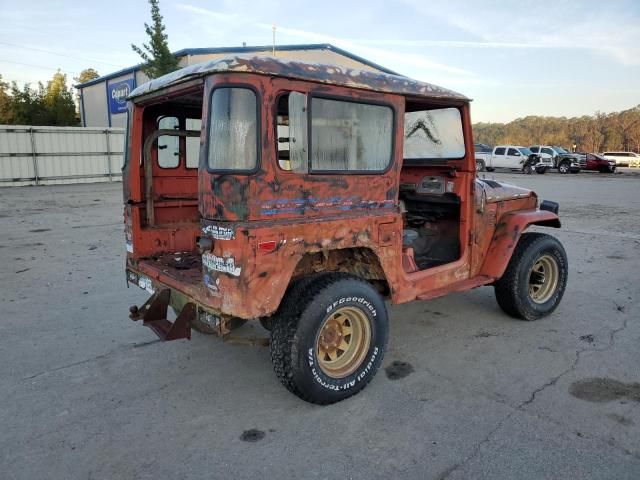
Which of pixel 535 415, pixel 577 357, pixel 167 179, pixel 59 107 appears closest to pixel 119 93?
pixel 59 107

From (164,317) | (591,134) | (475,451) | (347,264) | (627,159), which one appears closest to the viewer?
(475,451)

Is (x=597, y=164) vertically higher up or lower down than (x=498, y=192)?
higher up

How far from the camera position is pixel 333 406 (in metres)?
3.26

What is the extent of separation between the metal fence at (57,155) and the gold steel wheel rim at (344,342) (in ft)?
66.1

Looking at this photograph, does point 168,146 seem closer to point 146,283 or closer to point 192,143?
point 192,143

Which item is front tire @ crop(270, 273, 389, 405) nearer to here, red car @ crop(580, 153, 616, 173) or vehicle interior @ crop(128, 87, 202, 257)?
vehicle interior @ crop(128, 87, 202, 257)

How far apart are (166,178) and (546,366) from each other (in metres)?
3.75

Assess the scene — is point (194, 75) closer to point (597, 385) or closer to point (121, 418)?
point (121, 418)

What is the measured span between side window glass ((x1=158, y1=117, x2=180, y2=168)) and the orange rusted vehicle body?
2 cm

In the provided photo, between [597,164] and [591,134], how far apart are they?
39.2 meters

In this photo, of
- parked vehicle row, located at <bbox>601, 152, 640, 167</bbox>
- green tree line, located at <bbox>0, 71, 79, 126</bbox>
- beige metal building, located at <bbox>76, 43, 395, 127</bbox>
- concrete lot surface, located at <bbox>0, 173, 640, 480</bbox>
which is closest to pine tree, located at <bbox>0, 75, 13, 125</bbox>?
green tree line, located at <bbox>0, 71, 79, 126</bbox>

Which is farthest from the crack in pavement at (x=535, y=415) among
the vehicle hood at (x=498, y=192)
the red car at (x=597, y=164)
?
the red car at (x=597, y=164)

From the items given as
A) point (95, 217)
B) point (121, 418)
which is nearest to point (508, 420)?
point (121, 418)

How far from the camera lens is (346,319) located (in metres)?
3.46
